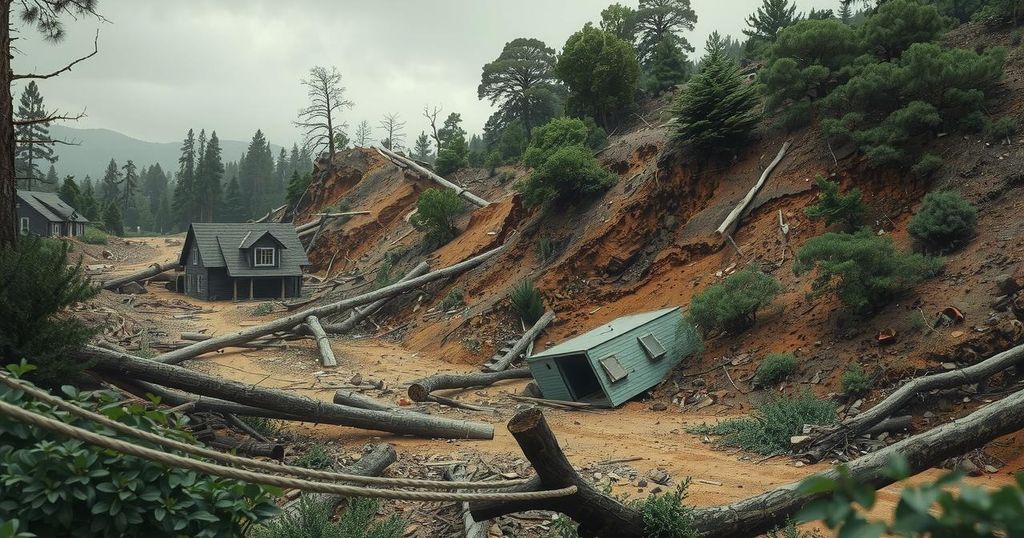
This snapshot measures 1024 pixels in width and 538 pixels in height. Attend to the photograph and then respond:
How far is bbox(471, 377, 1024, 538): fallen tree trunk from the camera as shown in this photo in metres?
4.64

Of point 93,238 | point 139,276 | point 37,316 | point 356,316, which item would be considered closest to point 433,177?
point 356,316

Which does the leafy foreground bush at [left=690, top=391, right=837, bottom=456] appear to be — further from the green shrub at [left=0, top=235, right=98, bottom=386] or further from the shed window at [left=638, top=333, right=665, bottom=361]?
the green shrub at [left=0, top=235, right=98, bottom=386]

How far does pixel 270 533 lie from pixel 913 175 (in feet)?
56.3

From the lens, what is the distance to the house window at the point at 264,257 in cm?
3825

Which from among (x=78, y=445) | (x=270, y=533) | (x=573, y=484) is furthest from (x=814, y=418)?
(x=78, y=445)

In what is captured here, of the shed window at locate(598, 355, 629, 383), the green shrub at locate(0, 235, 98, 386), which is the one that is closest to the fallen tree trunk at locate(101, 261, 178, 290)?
the shed window at locate(598, 355, 629, 383)

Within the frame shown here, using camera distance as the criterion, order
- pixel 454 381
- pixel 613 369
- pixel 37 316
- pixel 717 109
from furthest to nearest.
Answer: pixel 717 109 < pixel 454 381 < pixel 613 369 < pixel 37 316

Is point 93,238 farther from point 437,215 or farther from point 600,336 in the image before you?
point 600,336

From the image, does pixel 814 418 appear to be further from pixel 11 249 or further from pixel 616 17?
pixel 616 17

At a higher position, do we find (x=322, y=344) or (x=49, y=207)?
(x=49, y=207)

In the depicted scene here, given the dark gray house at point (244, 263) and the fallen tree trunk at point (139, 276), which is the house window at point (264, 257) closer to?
the dark gray house at point (244, 263)

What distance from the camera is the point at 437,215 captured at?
32062 mm

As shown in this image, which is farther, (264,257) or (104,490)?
(264,257)

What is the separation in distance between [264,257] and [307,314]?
690 inches
